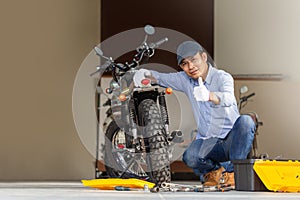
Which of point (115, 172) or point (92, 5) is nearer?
point (115, 172)

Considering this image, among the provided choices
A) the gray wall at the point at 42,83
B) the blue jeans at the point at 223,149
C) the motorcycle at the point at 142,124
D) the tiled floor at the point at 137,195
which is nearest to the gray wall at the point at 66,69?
the gray wall at the point at 42,83

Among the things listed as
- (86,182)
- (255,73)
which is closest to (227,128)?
(86,182)

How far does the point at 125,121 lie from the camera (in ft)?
12.6

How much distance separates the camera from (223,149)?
11.6ft

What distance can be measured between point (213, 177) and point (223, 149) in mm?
183

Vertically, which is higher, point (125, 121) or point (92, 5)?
point (92, 5)

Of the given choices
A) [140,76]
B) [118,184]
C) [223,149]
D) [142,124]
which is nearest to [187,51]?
[140,76]

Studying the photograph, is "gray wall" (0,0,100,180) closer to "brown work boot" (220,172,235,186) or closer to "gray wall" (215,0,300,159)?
"gray wall" (215,0,300,159)

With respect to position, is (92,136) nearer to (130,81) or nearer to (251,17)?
(251,17)

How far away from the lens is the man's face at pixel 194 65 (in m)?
3.47

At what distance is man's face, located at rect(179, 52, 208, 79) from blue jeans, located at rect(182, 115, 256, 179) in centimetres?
31

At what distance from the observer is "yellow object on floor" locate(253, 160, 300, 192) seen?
2750mm

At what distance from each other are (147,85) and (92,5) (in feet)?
13.5

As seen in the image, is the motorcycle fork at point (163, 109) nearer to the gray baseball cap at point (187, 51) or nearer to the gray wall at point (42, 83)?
the gray baseball cap at point (187, 51)
